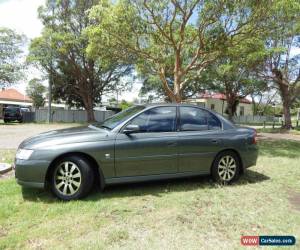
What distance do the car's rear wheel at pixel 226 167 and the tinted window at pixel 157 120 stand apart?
45.6 inches

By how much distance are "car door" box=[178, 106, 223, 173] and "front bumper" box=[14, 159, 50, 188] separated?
2.31 meters

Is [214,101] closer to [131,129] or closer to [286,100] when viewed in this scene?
[286,100]

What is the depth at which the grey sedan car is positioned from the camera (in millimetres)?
4656

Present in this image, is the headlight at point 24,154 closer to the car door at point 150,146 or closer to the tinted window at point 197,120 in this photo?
the car door at point 150,146

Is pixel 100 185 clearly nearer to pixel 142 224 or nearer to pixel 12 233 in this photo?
pixel 142 224

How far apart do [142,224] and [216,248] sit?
1009 millimetres

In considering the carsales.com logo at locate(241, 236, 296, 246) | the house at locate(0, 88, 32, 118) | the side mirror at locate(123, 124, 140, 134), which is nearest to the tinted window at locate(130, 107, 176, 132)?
the side mirror at locate(123, 124, 140, 134)

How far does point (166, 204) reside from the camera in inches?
183

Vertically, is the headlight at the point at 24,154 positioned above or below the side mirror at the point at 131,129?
below

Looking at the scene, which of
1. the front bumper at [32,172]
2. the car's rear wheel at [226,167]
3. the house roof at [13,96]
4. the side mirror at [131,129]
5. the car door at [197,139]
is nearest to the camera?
the front bumper at [32,172]

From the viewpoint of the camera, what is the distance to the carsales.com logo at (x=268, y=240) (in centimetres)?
351

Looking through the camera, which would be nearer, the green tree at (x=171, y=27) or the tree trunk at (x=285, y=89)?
the green tree at (x=171, y=27)

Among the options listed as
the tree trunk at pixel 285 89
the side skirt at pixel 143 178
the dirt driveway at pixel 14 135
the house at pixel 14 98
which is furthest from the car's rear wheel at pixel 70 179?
the house at pixel 14 98

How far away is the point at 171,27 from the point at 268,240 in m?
9.17
